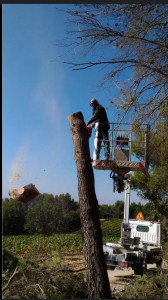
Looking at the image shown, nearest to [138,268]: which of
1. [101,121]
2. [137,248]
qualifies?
[137,248]

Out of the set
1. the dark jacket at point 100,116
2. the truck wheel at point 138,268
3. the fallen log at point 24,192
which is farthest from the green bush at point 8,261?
the truck wheel at point 138,268

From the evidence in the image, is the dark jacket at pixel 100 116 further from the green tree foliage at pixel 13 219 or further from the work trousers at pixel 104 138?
the green tree foliage at pixel 13 219

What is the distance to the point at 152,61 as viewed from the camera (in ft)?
23.2

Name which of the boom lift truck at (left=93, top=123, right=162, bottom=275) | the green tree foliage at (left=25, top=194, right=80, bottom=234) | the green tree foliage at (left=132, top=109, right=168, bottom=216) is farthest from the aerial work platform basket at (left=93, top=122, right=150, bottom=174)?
the green tree foliage at (left=25, top=194, right=80, bottom=234)

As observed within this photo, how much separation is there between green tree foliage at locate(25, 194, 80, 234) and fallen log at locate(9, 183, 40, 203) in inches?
1135

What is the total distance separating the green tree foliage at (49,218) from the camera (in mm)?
35719

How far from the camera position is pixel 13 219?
118 feet

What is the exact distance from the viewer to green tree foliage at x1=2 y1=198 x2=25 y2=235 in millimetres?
35750

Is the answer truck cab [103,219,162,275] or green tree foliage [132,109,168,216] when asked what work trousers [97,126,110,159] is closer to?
truck cab [103,219,162,275]

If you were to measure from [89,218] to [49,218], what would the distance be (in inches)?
1248

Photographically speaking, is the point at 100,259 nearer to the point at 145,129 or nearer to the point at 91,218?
the point at 91,218

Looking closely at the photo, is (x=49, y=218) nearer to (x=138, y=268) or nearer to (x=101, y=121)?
(x=138, y=268)

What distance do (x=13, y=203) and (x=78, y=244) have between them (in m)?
19.8

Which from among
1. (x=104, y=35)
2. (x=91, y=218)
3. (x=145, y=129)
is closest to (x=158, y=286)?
(x=91, y=218)
